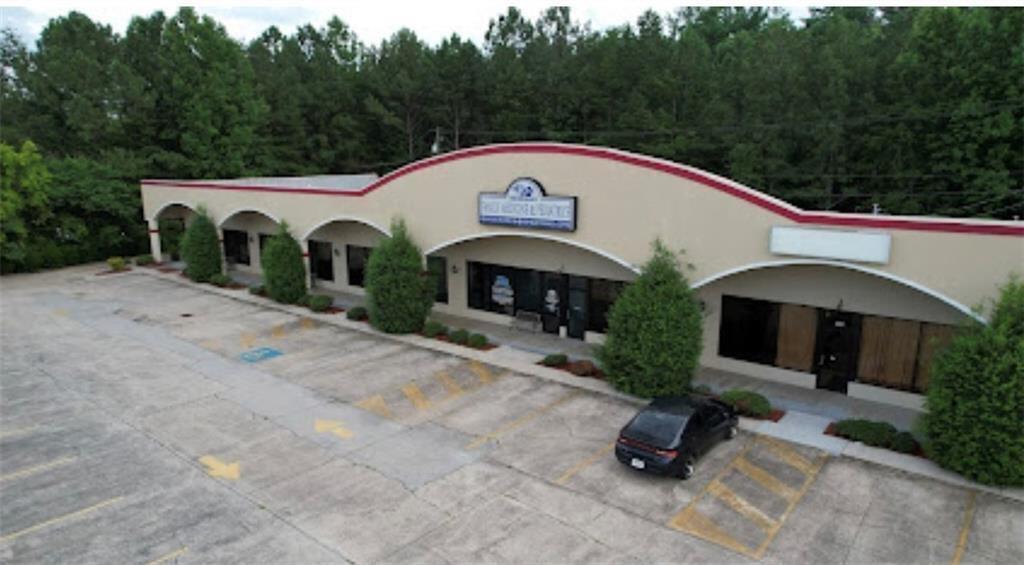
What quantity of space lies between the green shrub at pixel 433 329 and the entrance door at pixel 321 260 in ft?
33.9

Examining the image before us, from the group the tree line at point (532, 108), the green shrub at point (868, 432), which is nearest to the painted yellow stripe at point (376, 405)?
the green shrub at point (868, 432)

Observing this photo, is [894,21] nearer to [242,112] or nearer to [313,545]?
[242,112]

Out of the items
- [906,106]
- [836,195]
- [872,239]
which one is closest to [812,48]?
[906,106]

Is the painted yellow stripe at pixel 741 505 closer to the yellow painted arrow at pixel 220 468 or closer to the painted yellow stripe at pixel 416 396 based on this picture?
the painted yellow stripe at pixel 416 396

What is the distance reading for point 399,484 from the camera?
543 inches

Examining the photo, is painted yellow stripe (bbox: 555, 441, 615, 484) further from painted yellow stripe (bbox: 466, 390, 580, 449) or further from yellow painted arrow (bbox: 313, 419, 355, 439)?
yellow painted arrow (bbox: 313, 419, 355, 439)

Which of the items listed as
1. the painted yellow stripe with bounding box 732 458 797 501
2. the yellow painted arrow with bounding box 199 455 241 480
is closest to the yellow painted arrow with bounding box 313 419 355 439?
the yellow painted arrow with bounding box 199 455 241 480

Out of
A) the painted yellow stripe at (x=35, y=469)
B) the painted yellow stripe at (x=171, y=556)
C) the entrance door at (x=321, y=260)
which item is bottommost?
the painted yellow stripe at (x=171, y=556)

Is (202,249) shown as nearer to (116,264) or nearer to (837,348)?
(116,264)

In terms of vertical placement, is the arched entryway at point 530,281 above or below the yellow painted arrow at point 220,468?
above

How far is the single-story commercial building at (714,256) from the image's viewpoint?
15.4 metres

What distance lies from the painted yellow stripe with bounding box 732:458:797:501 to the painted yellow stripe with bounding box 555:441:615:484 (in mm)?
2828

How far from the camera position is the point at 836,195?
3906cm

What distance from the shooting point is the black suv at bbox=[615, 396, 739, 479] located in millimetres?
13492
